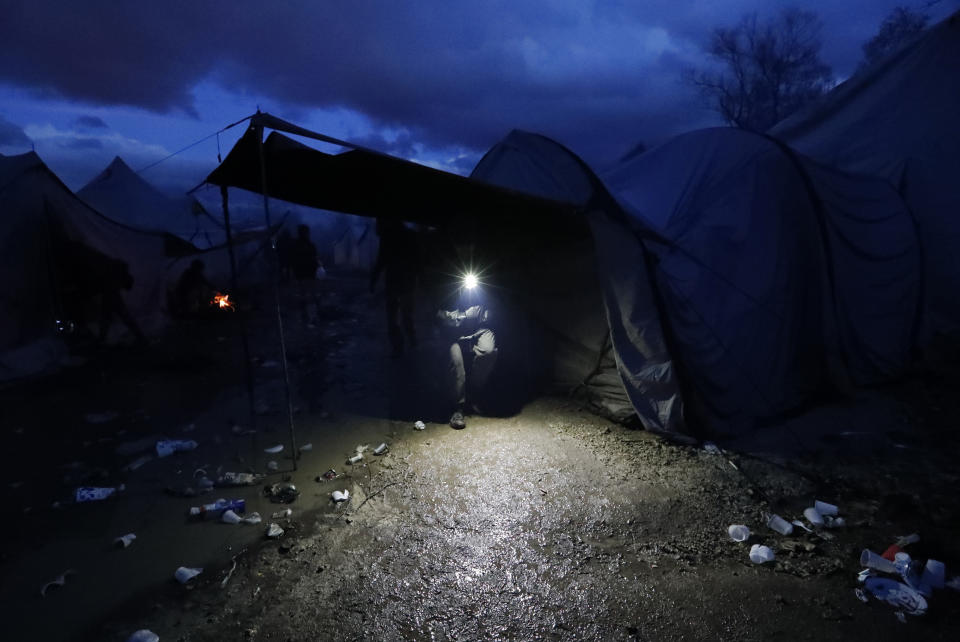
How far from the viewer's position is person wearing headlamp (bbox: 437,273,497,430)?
522 cm

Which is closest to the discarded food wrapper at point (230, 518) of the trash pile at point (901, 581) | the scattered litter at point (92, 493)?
the scattered litter at point (92, 493)

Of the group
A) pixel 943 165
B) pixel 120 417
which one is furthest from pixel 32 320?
pixel 943 165

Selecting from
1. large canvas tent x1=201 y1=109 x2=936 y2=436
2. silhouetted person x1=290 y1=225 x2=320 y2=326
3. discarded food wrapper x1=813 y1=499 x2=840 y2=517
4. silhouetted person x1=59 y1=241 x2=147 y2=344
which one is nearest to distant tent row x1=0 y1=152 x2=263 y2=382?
silhouetted person x1=59 y1=241 x2=147 y2=344

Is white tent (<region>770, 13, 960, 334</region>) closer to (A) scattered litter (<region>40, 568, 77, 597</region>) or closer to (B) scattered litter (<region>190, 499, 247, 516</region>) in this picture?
(B) scattered litter (<region>190, 499, 247, 516</region>)

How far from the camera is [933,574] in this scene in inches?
102

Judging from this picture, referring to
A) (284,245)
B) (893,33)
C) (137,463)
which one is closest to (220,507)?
(137,463)

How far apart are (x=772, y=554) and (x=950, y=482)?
2.04 m

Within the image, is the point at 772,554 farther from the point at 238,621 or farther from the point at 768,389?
the point at 238,621

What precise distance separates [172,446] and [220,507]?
1.46 m

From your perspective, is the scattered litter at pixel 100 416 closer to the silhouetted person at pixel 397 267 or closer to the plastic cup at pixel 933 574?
the silhouetted person at pixel 397 267

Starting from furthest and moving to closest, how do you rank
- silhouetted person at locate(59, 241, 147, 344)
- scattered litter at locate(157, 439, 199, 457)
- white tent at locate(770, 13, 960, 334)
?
silhouetted person at locate(59, 241, 147, 344) < white tent at locate(770, 13, 960, 334) < scattered litter at locate(157, 439, 199, 457)

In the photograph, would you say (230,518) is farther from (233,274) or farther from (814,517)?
(814,517)

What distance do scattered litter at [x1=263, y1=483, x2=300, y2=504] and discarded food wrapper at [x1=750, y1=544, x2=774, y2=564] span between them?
10.3 ft

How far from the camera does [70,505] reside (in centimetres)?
356
